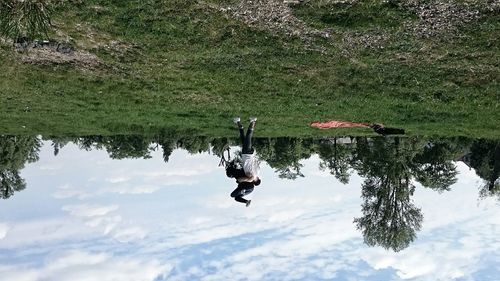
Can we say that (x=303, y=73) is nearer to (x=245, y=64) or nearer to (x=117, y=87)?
(x=245, y=64)

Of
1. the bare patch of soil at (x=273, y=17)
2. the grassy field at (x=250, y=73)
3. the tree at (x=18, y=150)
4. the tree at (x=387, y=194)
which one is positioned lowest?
the tree at (x=387, y=194)

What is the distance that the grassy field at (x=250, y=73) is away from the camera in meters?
37.9

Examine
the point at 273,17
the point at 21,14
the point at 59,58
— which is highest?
the point at 273,17

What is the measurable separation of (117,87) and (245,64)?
9790 mm

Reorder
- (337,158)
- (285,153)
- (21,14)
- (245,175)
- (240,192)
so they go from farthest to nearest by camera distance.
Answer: (337,158), (285,153), (245,175), (240,192), (21,14)

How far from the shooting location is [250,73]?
43531 millimetres

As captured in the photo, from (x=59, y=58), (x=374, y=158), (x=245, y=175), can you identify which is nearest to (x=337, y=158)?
(x=374, y=158)

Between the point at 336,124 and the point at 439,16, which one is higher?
the point at 439,16

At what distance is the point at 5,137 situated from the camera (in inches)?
1539

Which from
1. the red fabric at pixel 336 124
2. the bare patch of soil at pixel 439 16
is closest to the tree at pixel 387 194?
the red fabric at pixel 336 124

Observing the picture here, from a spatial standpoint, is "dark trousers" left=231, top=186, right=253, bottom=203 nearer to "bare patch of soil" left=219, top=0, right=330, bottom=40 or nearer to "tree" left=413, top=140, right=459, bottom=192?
"tree" left=413, top=140, right=459, bottom=192

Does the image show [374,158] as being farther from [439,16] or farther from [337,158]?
[439,16]

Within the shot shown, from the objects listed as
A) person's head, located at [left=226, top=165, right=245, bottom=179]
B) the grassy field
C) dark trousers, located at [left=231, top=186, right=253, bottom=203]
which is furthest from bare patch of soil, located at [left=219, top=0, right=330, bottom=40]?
dark trousers, located at [left=231, top=186, right=253, bottom=203]

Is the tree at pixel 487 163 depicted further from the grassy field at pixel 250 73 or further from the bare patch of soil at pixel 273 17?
the bare patch of soil at pixel 273 17
